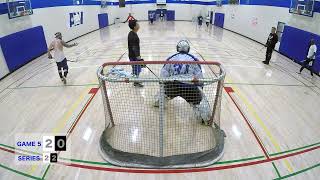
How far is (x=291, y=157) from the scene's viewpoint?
500 centimetres

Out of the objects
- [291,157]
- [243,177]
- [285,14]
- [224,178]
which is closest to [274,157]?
[291,157]

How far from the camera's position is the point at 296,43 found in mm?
11742

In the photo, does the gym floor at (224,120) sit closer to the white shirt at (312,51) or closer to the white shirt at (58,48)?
the white shirt at (312,51)

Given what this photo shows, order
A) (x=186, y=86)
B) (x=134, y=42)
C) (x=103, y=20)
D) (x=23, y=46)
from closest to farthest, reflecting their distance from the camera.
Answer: (x=186, y=86)
(x=134, y=42)
(x=23, y=46)
(x=103, y=20)

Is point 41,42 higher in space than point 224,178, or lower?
higher

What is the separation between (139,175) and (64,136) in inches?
91.1

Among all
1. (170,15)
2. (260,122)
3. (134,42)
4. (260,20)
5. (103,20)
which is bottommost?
(260,122)

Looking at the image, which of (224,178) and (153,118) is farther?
(153,118)

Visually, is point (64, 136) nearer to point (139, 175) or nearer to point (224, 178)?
point (139, 175)

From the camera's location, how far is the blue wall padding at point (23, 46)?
9.99 m

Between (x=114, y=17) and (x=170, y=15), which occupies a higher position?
(x=170, y=15)

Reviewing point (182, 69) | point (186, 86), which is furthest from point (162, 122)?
point (182, 69)

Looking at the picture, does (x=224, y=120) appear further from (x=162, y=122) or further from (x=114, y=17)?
(x=114, y=17)

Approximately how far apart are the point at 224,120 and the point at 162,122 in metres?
2.52
